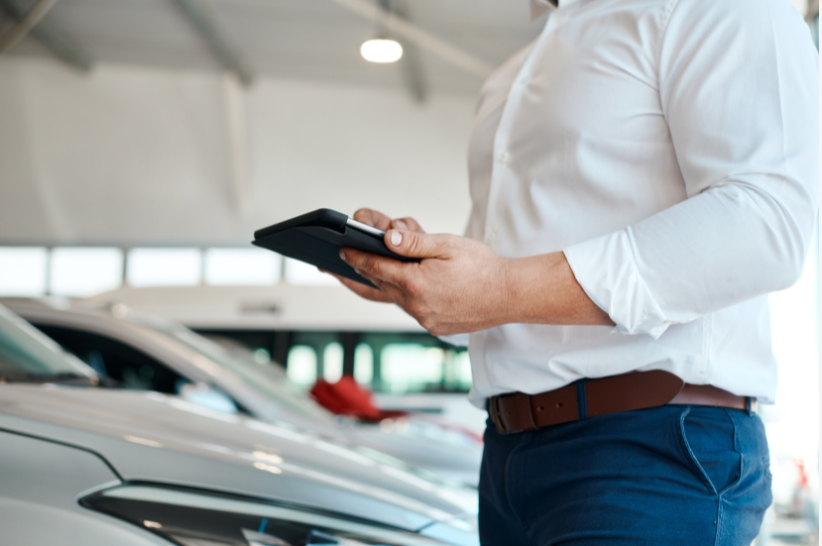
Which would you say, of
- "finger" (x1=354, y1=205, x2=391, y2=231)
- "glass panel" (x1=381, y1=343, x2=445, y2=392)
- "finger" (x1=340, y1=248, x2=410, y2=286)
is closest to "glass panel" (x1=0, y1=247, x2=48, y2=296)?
"glass panel" (x1=381, y1=343, x2=445, y2=392)

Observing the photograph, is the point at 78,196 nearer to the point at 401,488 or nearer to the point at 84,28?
the point at 84,28

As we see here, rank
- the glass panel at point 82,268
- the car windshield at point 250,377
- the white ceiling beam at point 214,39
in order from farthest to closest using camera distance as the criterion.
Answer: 1. the glass panel at point 82,268
2. the white ceiling beam at point 214,39
3. the car windshield at point 250,377

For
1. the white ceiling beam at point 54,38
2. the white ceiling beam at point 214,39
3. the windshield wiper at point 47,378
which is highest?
the white ceiling beam at point 54,38

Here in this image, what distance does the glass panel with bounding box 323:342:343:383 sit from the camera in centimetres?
880

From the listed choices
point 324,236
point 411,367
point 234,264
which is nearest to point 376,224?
point 324,236

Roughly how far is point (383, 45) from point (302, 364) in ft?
12.9

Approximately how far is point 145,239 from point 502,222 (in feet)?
46.2

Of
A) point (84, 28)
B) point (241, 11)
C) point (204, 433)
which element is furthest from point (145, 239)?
point (204, 433)

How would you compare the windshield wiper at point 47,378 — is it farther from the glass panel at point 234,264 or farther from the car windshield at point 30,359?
the glass panel at point 234,264

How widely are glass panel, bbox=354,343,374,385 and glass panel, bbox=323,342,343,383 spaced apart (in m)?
0.20

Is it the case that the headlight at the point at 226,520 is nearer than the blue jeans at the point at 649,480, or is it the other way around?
the blue jeans at the point at 649,480

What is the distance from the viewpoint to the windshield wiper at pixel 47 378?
185cm

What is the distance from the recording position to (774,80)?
88 cm

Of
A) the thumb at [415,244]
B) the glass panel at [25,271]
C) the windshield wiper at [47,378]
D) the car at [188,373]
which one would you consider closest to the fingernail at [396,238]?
the thumb at [415,244]
